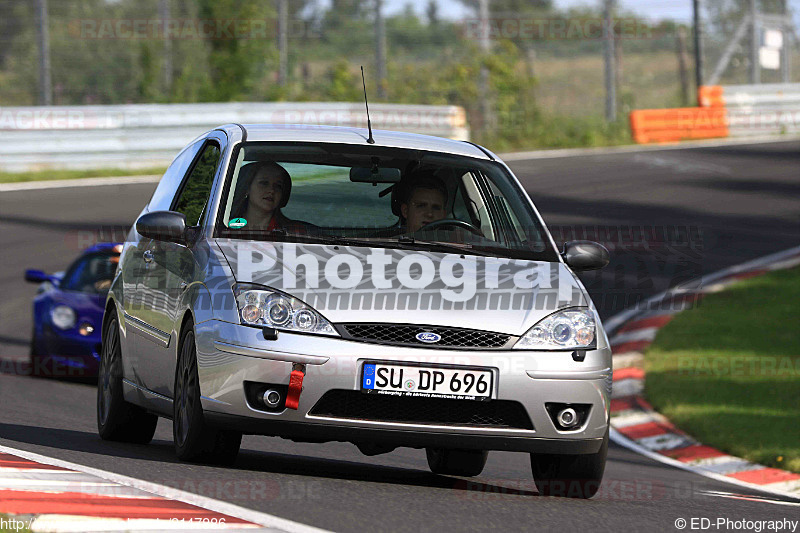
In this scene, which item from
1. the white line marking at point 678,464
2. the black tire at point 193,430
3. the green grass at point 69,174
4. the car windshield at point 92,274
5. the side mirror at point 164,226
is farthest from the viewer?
the green grass at point 69,174

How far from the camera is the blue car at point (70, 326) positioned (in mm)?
11969

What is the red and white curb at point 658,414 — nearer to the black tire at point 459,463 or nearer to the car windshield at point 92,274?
the black tire at point 459,463

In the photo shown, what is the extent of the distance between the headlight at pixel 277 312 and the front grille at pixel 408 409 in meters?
0.29

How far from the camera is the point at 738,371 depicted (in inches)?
475

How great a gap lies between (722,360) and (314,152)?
6.47m

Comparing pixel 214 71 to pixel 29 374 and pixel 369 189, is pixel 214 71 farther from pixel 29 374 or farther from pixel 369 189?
pixel 369 189

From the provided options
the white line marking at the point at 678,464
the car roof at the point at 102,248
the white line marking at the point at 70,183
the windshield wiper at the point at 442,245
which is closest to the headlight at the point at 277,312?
the windshield wiper at the point at 442,245

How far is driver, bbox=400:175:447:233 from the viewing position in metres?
7.17

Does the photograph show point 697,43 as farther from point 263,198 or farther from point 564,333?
point 564,333

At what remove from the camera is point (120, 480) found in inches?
220

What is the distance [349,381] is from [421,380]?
0.30m

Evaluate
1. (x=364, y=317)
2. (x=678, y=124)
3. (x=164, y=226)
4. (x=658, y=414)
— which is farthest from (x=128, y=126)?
(x=364, y=317)

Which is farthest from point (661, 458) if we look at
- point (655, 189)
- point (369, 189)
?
point (655, 189)

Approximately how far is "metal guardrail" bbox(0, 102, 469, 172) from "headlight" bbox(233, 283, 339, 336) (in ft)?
57.6
